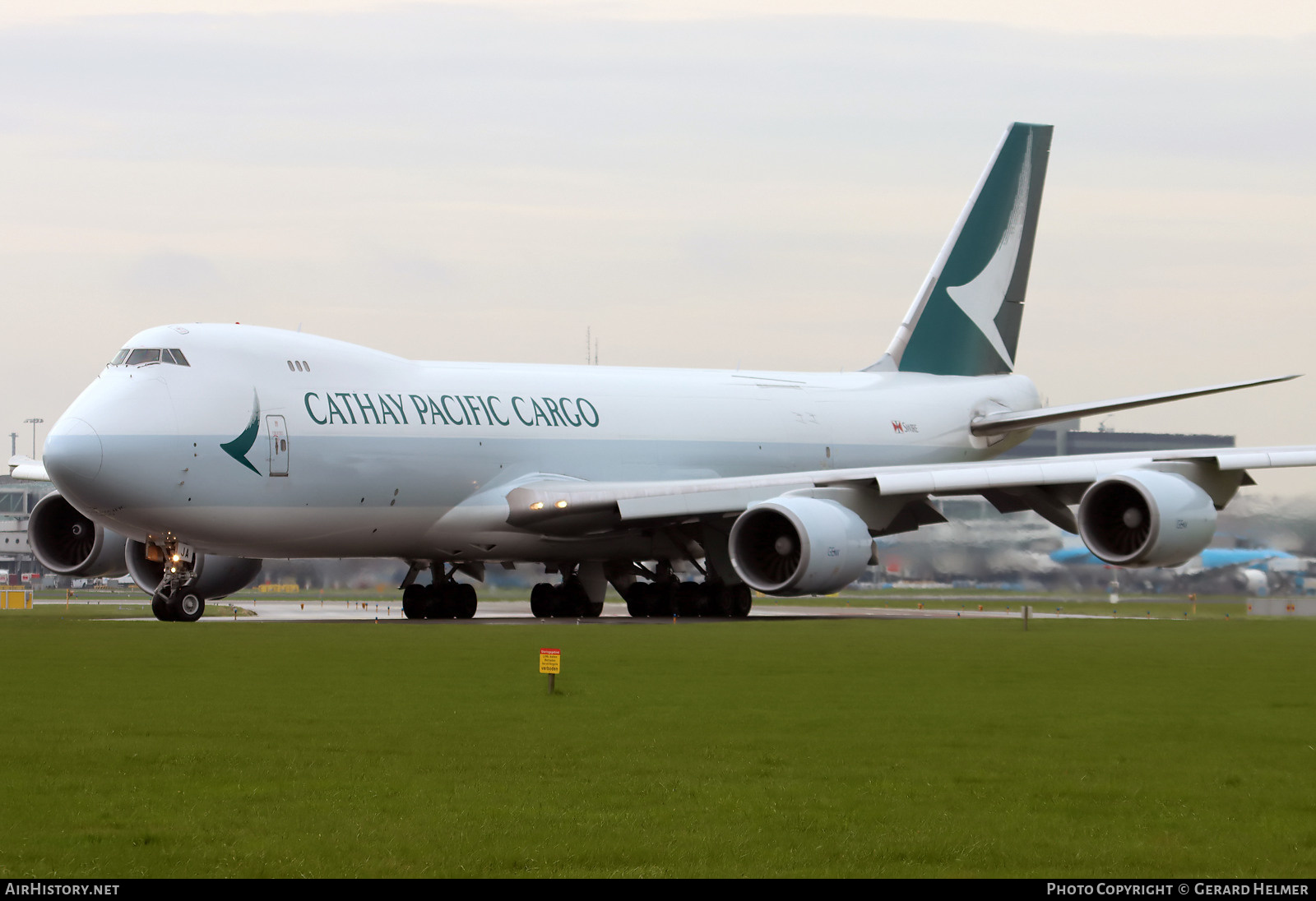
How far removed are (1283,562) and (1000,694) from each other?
21.2m

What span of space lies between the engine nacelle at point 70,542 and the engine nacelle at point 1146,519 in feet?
54.2

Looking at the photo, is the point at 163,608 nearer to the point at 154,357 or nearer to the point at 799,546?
the point at 154,357

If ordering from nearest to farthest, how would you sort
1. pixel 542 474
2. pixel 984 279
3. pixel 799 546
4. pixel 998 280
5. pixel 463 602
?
pixel 799 546, pixel 542 474, pixel 463 602, pixel 984 279, pixel 998 280

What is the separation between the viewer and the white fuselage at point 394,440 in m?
26.2

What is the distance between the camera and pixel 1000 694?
15523 millimetres

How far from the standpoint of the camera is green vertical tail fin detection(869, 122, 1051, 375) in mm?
37656

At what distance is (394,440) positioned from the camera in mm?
28469

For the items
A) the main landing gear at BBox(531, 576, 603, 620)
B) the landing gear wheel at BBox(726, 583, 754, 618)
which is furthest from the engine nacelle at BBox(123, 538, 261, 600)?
the landing gear wheel at BBox(726, 583, 754, 618)

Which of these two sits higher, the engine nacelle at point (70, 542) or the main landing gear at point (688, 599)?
the engine nacelle at point (70, 542)

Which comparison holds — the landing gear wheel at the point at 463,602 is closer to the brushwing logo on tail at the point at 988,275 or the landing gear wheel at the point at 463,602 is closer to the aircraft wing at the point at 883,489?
the aircraft wing at the point at 883,489

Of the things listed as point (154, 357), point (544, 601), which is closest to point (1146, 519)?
point (544, 601)

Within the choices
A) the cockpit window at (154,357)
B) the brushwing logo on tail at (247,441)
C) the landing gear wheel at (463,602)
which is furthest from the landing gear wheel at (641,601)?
the cockpit window at (154,357)

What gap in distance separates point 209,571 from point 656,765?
22009 mm
